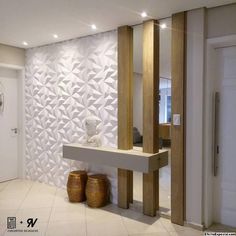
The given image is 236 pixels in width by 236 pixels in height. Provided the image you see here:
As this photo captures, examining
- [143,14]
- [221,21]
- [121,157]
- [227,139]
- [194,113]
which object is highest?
[143,14]

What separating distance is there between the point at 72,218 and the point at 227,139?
2.15 meters

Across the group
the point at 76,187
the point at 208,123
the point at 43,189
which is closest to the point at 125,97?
the point at 208,123

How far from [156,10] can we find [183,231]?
255 centimetres

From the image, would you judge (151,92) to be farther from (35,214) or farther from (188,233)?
(35,214)

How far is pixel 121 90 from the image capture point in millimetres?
3529

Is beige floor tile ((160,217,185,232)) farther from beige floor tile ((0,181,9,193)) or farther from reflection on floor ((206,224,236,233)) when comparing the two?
beige floor tile ((0,181,9,193))

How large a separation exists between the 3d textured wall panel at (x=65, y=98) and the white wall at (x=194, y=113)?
3.65ft

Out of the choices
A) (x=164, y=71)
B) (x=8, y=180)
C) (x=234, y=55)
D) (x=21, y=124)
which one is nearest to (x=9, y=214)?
(x=8, y=180)

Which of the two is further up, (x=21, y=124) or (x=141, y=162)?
(x=21, y=124)

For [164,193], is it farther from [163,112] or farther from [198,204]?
[163,112]

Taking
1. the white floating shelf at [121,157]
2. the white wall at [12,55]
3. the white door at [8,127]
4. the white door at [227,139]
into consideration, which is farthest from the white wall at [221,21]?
the white door at [8,127]

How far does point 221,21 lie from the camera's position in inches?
111

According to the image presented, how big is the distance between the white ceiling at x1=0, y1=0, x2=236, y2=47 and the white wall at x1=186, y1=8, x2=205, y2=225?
0.25m

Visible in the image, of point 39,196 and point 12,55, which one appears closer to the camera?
point 39,196
